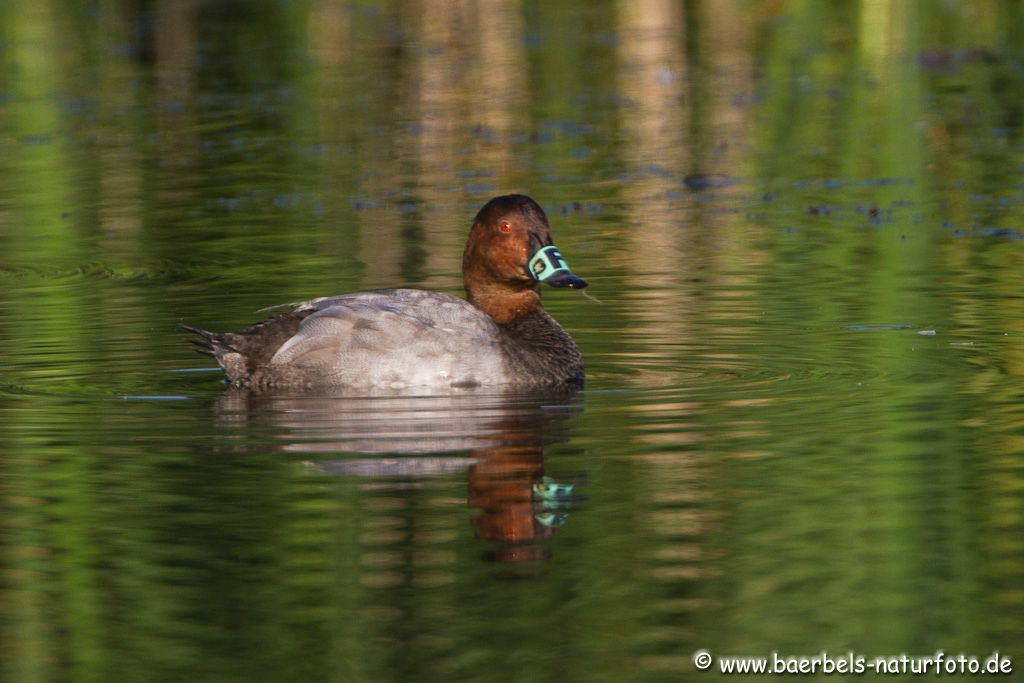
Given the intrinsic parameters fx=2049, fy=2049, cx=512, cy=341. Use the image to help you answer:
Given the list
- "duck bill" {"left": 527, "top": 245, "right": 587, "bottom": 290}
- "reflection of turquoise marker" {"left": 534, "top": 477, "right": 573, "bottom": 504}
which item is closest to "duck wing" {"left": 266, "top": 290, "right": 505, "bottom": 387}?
"duck bill" {"left": 527, "top": 245, "right": 587, "bottom": 290}

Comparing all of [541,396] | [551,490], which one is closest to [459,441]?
[551,490]

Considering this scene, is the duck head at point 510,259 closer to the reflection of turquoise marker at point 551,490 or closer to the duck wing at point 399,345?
the duck wing at point 399,345

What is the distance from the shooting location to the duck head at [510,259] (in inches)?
393

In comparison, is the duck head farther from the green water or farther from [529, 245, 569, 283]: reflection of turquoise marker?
the green water

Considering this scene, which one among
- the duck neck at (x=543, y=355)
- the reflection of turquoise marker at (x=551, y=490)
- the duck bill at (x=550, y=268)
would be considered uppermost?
the duck bill at (x=550, y=268)

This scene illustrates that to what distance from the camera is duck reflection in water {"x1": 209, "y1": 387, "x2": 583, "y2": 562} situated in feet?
23.2

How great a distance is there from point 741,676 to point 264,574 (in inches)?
66.8

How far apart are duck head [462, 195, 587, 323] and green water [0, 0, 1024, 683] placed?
1.78 feet

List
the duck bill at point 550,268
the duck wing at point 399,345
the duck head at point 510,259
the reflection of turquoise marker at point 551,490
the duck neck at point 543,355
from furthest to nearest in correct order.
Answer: the duck head at point 510,259 → the duck bill at point 550,268 → the duck neck at point 543,355 → the duck wing at point 399,345 → the reflection of turquoise marker at point 551,490

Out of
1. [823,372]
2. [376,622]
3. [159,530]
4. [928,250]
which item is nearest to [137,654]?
[376,622]

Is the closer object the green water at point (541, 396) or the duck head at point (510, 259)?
the green water at point (541, 396)

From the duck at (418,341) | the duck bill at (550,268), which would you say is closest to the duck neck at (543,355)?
the duck at (418,341)

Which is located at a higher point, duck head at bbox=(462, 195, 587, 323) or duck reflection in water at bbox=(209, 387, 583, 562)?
duck head at bbox=(462, 195, 587, 323)

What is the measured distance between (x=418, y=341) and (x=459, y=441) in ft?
4.01
